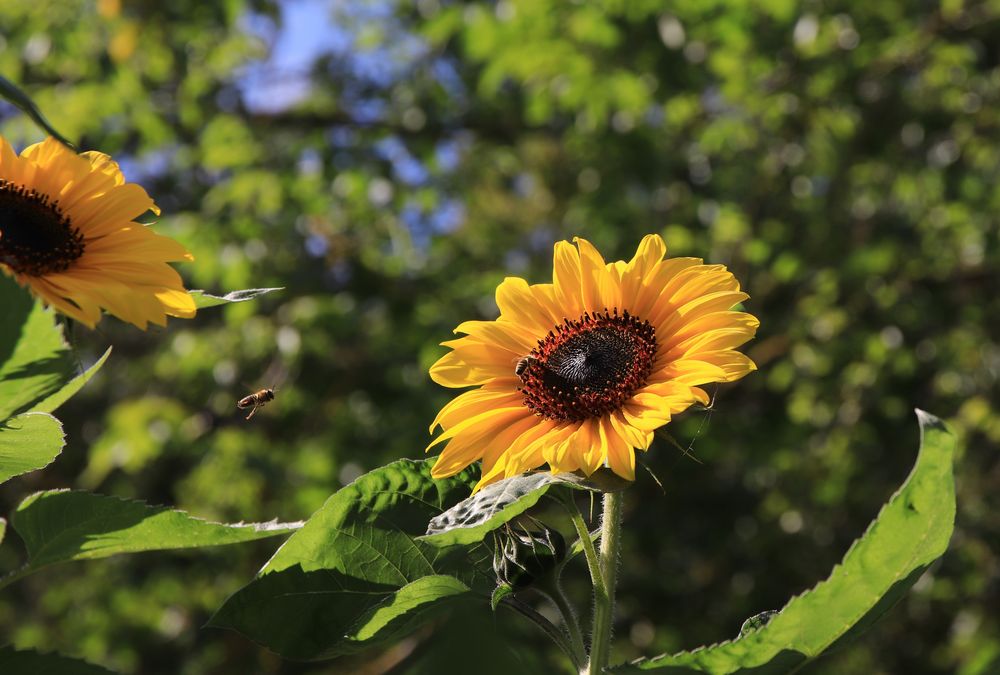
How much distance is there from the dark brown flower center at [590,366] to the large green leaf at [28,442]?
34 centimetres

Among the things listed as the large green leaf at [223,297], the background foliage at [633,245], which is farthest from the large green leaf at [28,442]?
the background foliage at [633,245]

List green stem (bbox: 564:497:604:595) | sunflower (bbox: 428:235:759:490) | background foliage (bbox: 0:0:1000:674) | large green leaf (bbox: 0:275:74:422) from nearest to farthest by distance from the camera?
1. large green leaf (bbox: 0:275:74:422)
2. green stem (bbox: 564:497:604:595)
3. sunflower (bbox: 428:235:759:490)
4. background foliage (bbox: 0:0:1000:674)

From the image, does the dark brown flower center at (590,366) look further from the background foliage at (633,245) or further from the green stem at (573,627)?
the background foliage at (633,245)

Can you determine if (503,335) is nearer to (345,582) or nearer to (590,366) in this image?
(590,366)

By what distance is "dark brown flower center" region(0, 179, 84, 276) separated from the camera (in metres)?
0.72

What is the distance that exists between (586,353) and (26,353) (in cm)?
44

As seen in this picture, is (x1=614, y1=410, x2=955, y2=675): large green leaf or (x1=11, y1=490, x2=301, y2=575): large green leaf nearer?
(x1=614, y1=410, x2=955, y2=675): large green leaf

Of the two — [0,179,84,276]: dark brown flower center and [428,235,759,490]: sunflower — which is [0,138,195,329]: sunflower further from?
[428,235,759,490]: sunflower

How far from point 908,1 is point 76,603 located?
4.87 meters

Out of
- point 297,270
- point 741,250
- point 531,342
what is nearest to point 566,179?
point 741,250

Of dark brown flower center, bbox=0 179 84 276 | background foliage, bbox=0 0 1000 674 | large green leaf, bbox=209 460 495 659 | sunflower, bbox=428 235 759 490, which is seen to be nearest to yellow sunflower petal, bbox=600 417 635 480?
sunflower, bbox=428 235 759 490

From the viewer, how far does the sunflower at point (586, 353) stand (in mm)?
742

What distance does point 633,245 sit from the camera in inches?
148

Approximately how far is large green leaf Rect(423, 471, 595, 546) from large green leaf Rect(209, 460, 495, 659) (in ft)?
0.08
